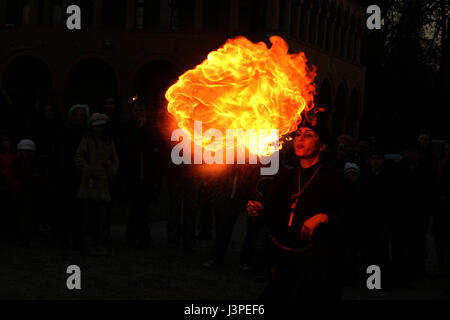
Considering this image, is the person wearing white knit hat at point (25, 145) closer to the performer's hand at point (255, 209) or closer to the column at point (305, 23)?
the performer's hand at point (255, 209)

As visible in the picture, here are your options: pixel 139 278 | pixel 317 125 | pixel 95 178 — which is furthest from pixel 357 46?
pixel 317 125

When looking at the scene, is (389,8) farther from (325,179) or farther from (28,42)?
(325,179)

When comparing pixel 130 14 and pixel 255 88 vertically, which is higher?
pixel 130 14

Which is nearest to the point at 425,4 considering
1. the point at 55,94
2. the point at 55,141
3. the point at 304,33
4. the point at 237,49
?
the point at 304,33

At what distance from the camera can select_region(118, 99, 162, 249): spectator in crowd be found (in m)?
12.7

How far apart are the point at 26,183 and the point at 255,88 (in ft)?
22.3

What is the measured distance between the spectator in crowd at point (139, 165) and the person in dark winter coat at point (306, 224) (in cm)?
652

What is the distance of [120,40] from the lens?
37.1 m

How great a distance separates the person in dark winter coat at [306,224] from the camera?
6004 millimetres

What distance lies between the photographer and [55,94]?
3697 cm

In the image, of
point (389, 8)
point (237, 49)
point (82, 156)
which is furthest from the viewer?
point (389, 8)

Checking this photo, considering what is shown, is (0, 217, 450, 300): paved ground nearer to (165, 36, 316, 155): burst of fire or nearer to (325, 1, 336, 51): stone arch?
(165, 36, 316, 155): burst of fire

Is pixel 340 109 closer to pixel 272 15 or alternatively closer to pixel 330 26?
pixel 330 26
